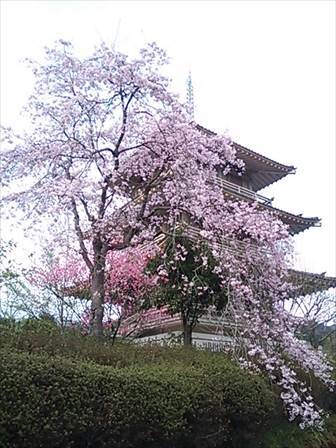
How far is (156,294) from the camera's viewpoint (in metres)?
11.7

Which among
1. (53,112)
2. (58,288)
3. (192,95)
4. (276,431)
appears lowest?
(276,431)

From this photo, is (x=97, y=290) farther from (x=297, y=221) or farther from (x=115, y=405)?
(x=297, y=221)

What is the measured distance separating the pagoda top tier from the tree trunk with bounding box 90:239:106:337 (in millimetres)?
9466

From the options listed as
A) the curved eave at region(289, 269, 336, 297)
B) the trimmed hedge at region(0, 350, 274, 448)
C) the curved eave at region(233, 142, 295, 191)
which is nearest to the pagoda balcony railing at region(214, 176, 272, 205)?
the curved eave at region(233, 142, 295, 191)

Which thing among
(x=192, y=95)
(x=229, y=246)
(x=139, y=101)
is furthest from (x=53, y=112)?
(x=192, y=95)

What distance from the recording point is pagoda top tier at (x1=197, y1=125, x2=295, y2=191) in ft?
60.3

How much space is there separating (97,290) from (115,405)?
3977mm

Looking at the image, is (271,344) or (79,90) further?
(79,90)

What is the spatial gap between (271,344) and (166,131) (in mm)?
4281

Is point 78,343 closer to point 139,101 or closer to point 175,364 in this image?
point 175,364

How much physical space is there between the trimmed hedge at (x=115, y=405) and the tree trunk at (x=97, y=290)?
2.40 meters

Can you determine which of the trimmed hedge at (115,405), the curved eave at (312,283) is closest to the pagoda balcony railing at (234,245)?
the trimmed hedge at (115,405)

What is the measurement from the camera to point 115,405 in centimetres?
517

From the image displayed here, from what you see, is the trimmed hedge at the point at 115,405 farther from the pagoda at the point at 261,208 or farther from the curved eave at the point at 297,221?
the curved eave at the point at 297,221
